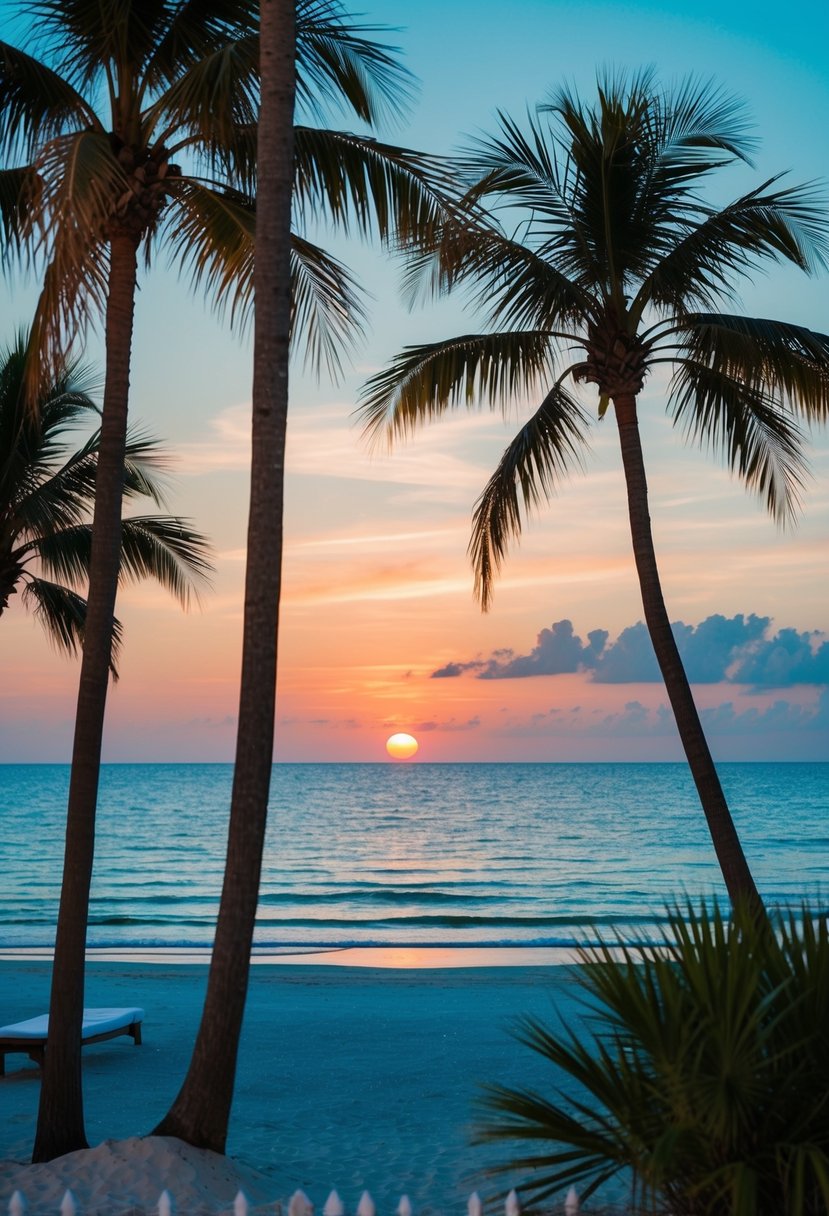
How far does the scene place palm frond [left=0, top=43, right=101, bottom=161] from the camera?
7.51 metres

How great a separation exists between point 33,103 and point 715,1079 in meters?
7.17

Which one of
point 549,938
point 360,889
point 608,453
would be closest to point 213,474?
point 608,453

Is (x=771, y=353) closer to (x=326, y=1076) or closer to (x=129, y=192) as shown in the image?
(x=129, y=192)

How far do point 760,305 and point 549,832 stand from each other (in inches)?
1841

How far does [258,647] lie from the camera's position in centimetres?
598

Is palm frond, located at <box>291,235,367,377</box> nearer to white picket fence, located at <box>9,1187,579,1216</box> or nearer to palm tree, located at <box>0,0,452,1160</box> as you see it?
palm tree, located at <box>0,0,452,1160</box>

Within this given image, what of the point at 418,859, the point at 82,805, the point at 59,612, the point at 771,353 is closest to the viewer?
the point at 82,805

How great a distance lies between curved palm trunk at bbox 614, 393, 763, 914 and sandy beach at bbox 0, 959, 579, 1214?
1.73m

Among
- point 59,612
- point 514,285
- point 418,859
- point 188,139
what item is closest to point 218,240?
point 188,139

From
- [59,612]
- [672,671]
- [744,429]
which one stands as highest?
[744,429]

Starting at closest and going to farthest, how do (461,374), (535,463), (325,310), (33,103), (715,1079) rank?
(715,1079) → (33,103) → (325,310) → (461,374) → (535,463)

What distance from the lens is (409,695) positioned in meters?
61.9

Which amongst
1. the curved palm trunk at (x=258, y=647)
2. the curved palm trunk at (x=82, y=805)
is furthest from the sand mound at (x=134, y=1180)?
the curved palm trunk at (x=82, y=805)

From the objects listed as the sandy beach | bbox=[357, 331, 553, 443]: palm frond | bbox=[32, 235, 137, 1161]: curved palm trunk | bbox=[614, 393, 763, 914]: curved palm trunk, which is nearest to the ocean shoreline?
the sandy beach
